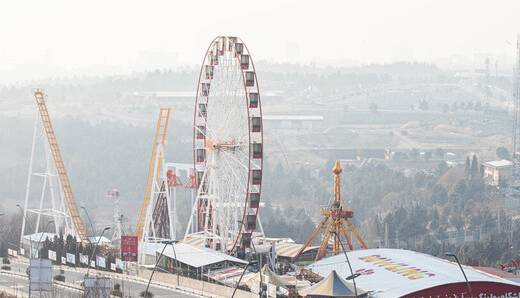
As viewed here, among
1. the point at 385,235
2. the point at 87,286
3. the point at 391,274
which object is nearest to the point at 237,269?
the point at 391,274

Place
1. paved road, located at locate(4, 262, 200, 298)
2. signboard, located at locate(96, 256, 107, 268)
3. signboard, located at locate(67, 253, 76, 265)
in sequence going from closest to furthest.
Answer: paved road, located at locate(4, 262, 200, 298)
signboard, located at locate(96, 256, 107, 268)
signboard, located at locate(67, 253, 76, 265)

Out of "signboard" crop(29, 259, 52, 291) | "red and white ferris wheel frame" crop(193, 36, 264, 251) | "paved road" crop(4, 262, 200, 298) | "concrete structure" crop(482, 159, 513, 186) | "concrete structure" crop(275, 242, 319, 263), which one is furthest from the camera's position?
"concrete structure" crop(482, 159, 513, 186)

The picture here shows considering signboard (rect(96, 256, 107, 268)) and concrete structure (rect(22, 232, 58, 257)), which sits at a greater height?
signboard (rect(96, 256, 107, 268))

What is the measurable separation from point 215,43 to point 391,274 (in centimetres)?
2419

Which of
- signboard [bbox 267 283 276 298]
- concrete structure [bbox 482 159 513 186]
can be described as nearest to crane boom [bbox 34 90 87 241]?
signboard [bbox 267 283 276 298]

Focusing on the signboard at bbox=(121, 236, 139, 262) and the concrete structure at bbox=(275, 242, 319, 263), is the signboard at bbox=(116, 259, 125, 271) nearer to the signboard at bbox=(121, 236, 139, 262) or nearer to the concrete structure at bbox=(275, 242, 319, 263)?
the signboard at bbox=(121, 236, 139, 262)

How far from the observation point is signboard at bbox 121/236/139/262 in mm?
91750

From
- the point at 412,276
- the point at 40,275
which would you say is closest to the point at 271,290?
the point at 412,276

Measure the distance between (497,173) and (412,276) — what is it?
114 m

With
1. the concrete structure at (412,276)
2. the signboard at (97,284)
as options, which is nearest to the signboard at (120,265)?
the concrete structure at (412,276)

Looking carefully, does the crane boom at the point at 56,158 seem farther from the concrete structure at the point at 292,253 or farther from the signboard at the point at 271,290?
the signboard at the point at 271,290

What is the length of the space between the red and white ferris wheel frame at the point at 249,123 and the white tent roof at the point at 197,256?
8.88 ft

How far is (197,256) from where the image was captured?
8869cm

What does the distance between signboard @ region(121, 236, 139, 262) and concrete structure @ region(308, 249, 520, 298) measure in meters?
10.4
